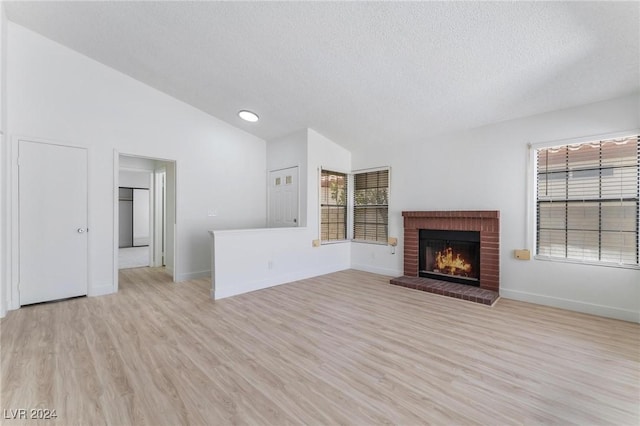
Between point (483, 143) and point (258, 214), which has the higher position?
point (483, 143)

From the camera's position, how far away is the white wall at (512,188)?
10.5 feet

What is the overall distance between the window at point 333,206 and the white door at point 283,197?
0.51 m

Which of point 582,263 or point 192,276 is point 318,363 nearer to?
point 582,263

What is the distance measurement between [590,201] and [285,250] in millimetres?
4100

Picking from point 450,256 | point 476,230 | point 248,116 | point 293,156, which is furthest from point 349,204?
point 248,116

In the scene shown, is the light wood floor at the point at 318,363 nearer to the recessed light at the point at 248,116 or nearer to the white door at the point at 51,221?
the white door at the point at 51,221

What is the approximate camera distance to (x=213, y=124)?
5.23 meters

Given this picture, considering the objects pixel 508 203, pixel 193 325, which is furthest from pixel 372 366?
pixel 508 203

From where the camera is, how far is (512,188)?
388 centimetres

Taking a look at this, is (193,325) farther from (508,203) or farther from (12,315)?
(508,203)

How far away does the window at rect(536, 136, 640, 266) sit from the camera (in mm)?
3152

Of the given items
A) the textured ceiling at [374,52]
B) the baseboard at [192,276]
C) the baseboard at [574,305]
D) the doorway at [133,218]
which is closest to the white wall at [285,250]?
the textured ceiling at [374,52]

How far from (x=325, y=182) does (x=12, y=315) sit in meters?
4.64

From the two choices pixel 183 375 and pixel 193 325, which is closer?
pixel 183 375
